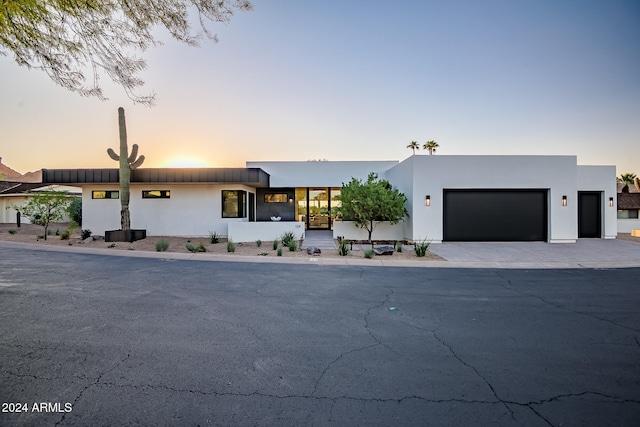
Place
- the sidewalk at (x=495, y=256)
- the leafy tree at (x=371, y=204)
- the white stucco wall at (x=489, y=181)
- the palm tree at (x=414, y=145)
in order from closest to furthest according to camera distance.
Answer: the sidewalk at (x=495, y=256)
the leafy tree at (x=371, y=204)
the white stucco wall at (x=489, y=181)
the palm tree at (x=414, y=145)

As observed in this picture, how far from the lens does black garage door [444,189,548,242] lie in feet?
45.0

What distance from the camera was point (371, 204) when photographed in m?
12.8

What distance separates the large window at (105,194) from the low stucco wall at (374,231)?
40.4 feet

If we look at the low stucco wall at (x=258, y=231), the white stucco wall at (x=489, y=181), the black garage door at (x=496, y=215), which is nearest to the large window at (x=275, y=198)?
the low stucco wall at (x=258, y=231)

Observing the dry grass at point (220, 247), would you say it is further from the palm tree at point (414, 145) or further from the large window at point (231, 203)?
the palm tree at point (414, 145)

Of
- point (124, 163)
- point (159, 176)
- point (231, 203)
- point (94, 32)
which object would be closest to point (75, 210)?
point (124, 163)

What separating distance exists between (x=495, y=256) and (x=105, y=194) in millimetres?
19280

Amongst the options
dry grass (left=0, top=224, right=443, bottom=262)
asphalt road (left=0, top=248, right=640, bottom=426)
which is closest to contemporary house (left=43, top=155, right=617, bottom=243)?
dry grass (left=0, top=224, right=443, bottom=262)

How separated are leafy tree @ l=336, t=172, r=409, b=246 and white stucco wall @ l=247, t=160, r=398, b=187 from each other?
5056mm

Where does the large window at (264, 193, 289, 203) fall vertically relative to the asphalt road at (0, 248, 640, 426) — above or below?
above

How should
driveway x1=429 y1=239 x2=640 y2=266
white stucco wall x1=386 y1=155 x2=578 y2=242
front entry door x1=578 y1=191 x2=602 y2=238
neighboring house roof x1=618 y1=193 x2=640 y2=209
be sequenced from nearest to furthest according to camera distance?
driveway x1=429 y1=239 x2=640 y2=266 → white stucco wall x1=386 y1=155 x2=578 y2=242 → front entry door x1=578 y1=191 x2=602 y2=238 → neighboring house roof x1=618 y1=193 x2=640 y2=209

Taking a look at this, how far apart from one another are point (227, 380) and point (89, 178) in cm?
1644

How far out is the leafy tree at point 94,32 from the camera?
4320mm

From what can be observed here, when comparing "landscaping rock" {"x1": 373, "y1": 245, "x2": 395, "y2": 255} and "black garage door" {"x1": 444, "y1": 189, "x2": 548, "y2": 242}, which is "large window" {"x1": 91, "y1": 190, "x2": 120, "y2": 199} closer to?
"landscaping rock" {"x1": 373, "y1": 245, "x2": 395, "y2": 255}
